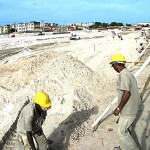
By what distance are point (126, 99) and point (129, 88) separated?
0.18m

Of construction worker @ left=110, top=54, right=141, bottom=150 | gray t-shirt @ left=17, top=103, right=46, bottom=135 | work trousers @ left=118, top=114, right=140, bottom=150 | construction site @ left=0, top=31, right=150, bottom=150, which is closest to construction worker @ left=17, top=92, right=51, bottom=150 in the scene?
gray t-shirt @ left=17, top=103, right=46, bottom=135

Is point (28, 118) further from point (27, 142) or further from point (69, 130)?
point (69, 130)

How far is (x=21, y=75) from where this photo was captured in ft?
40.9

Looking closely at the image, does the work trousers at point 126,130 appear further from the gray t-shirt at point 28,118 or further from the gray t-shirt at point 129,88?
the gray t-shirt at point 28,118

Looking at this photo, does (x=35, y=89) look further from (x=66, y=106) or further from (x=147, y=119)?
(x=147, y=119)

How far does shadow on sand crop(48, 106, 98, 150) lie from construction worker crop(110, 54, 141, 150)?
1.65m

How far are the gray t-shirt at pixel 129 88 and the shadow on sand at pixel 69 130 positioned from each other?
1935mm

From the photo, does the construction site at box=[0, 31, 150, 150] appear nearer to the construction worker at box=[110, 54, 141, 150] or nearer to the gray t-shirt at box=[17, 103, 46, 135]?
the construction worker at box=[110, 54, 141, 150]

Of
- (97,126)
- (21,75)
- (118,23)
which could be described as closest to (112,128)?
(97,126)

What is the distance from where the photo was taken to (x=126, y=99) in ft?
16.4

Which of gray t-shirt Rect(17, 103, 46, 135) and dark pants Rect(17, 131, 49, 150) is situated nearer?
gray t-shirt Rect(17, 103, 46, 135)

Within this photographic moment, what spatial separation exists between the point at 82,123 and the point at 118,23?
445 ft

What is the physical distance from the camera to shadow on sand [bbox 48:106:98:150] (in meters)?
6.64

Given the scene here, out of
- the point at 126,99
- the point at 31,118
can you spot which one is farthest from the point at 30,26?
the point at 31,118
